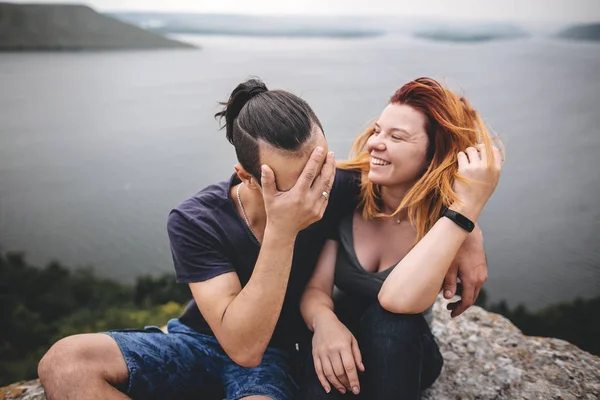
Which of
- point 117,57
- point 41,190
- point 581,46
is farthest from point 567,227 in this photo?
point 41,190

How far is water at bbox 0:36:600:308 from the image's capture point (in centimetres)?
469

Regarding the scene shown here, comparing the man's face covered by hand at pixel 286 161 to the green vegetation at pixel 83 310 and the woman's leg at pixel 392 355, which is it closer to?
the woman's leg at pixel 392 355

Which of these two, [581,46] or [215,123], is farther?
[215,123]

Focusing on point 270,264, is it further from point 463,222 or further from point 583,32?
point 583,32

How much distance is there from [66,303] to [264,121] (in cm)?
474

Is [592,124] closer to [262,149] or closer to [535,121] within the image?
[535,121]

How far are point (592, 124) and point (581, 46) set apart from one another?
2.53ft

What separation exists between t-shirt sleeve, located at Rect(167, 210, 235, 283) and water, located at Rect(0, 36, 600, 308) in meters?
3.00

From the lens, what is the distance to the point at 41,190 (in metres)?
5.40

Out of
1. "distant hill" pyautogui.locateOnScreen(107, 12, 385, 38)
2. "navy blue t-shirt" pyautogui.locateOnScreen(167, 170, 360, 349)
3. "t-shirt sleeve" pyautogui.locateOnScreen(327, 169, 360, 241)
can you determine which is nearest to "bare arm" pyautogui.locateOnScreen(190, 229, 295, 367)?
"navy blue t-shirt" pyautogui.locateOnScreen(167, 170, 360, 349)

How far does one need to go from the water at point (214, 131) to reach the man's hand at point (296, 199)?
3.09m

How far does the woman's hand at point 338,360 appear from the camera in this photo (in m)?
1.67

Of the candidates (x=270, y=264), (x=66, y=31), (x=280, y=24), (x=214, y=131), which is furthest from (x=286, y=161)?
(x=66, y=31)

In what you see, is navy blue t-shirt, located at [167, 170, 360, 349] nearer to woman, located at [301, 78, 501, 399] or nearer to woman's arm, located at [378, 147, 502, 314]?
woman, located at [301, 78, 501, 399]
